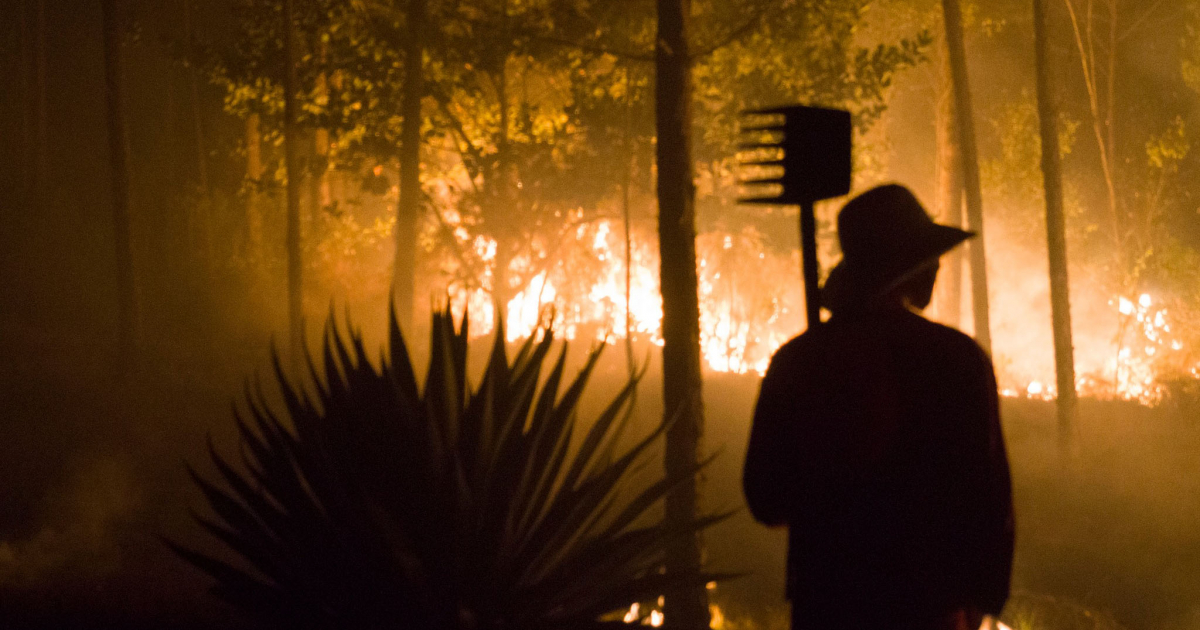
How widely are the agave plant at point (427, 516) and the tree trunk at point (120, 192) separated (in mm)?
15141

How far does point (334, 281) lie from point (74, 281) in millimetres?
7607

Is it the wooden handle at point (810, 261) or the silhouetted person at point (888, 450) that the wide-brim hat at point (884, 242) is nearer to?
the silhouetted person at point (888, 450)

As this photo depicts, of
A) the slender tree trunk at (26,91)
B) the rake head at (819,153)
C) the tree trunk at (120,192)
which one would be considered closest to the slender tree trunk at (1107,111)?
the tree trunk at (120,192)

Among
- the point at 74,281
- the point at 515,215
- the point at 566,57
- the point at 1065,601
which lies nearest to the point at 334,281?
the point at 515,215

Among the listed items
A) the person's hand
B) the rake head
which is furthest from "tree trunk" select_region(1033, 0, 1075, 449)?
the person's hand

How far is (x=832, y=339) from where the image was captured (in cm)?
251

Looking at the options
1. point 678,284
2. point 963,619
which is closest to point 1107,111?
point 678,284

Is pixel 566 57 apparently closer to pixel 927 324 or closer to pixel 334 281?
pixel 334 281

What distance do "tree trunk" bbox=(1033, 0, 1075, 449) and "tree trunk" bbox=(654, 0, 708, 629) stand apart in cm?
984

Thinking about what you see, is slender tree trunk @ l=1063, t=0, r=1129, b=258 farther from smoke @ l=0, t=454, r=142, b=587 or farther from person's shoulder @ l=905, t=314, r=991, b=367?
Result: person's shoulder @ l=905, t=314, r=991, b=367

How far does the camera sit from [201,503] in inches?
595

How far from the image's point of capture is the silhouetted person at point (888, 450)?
2404mm

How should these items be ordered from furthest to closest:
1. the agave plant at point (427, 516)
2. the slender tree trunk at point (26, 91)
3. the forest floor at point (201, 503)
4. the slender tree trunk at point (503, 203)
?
the slender tree trunk at point (26, 91) → the slender tree trunk at point (503, 203) → the forest floor at point (201, 503) → the agave plant at point (427, 516)

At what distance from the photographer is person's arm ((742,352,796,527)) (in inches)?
102
